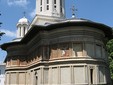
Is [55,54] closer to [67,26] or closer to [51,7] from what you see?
[67,26]

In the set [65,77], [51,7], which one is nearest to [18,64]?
[51,7]

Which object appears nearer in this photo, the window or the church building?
the church building

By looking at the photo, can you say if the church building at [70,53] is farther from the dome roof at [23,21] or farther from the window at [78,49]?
the dome roof at [23,21]

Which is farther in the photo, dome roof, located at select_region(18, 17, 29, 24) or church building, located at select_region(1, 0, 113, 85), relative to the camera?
dome roof, located at select_region(18, 17, 29, 24)

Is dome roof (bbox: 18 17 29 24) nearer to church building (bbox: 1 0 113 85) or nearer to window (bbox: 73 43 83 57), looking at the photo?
church building (bbox: 1 0 113 85)

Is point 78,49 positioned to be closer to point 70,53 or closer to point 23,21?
point 70,53

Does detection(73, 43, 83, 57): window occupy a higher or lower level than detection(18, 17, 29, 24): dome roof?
lower

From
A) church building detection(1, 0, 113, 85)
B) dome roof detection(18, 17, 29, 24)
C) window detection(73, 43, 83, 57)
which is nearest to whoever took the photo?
church building detection(1, 0, 113, 85)

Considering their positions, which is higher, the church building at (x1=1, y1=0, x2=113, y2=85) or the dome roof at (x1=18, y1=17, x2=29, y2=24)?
the dome roof at (x1=18, y1=17, x2=29, y2=24)

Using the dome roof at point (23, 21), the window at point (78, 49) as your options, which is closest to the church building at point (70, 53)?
the window at point (78, 49)

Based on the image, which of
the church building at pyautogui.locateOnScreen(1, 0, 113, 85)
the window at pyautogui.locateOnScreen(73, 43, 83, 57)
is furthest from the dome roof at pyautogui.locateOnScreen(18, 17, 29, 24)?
the window at pyautogui.locateOnScreen(73, 43, 83, 57)

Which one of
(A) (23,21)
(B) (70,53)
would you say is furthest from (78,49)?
(A) (23,21)

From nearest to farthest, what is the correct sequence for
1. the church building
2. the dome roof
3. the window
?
the church building
the window
the dome roof

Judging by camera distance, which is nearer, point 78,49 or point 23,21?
point 78,49
